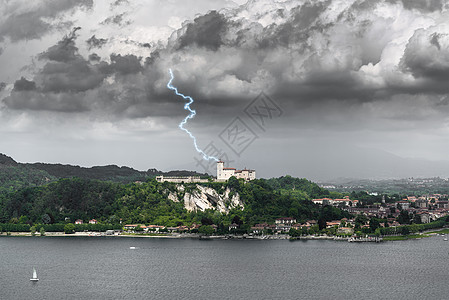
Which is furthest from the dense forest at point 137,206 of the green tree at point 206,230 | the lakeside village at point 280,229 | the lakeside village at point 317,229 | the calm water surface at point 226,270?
the calm water surface at point 226,270

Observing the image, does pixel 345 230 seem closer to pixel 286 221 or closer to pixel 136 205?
pixel 286 221

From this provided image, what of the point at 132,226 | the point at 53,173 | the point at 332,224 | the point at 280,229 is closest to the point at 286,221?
the point at 280,229

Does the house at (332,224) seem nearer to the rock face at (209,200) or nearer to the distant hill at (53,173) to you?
the rock face at (209,200)

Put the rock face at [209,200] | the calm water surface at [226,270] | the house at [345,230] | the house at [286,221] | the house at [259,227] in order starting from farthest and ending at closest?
1. the rock face at [209,200]
2. the house at [286,221]
3. the house at [259,227]
4. the house at [345,230]
5. the calm water surface at [226,270]

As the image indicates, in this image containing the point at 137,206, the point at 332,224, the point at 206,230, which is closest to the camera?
the point at 206,230

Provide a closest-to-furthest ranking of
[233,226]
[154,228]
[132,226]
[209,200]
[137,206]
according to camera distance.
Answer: [233,226], [154,228], [132,226], [209,200], [137,206]

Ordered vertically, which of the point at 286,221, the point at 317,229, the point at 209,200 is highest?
the point at 209,200

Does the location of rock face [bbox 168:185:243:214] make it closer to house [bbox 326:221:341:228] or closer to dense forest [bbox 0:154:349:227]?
dense forest [bbox 0:154:349:227]
